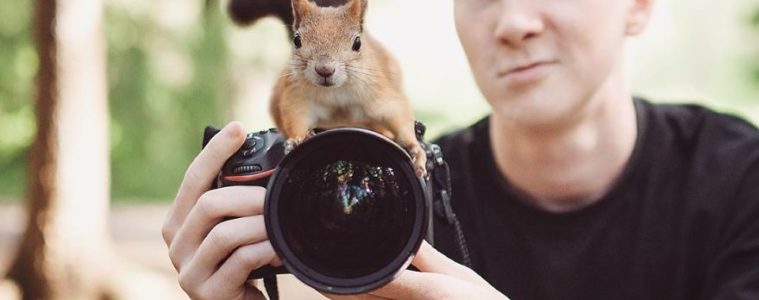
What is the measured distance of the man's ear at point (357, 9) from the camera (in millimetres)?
1150

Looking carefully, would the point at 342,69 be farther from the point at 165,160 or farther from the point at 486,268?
the point at 165,160

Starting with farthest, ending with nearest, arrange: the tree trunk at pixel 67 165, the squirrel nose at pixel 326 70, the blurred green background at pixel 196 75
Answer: the blurred green background at pixel 196 75 → the tree trunk at pixel 67 165 → the squirrel nose at pixel 326 70

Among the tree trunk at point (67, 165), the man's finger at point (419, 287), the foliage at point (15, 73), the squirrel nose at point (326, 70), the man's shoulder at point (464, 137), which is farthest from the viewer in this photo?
the foliage at point (15, 73)

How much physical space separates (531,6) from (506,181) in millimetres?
403

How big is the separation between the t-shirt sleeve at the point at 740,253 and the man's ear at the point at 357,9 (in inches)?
31.9

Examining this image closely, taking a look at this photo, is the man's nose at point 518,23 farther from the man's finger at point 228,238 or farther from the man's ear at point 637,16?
the man's finger at point 228,238

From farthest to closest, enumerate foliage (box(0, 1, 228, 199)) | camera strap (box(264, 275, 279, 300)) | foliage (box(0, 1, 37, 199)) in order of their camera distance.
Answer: foliage (box(0, 1, 37, 199)) → foliage (box(0, 1, 228, 199)) → camera strap (box(264, 275, 279, 300))

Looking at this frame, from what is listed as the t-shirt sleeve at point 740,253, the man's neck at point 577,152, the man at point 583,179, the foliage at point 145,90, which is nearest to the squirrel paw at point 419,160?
the man at point 583,179

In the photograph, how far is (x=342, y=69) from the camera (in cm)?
113

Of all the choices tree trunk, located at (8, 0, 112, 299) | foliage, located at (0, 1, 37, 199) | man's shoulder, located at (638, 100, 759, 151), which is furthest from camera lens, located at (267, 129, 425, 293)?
foliage, located at (0, 1, 37, 199)

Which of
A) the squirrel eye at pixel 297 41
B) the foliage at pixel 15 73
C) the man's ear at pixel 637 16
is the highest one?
the squirrel eye at pixel 297 41

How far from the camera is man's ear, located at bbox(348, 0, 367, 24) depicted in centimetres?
115

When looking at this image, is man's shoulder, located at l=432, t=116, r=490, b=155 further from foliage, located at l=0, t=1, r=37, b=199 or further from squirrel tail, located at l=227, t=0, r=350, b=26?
foliage, located at l=0, t=1, r=37, b=199

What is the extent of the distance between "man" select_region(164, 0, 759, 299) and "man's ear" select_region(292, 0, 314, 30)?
0.37m
